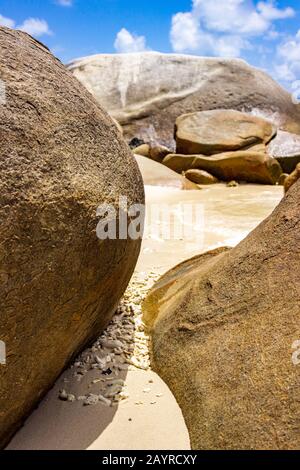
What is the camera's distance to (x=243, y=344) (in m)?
2.02

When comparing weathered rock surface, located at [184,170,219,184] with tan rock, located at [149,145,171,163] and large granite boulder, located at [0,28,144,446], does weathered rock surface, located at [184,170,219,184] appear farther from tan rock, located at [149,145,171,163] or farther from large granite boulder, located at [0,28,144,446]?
large granite boulder, located at [0,28,144,446]

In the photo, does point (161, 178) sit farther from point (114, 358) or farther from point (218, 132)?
point (114, 358)

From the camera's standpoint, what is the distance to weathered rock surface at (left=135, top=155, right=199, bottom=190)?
9664mm

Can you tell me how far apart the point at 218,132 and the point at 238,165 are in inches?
61.0

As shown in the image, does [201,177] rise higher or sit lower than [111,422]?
higher

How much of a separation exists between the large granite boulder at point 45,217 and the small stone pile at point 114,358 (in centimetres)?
19

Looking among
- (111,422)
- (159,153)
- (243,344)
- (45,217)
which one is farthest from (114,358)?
(159,153)

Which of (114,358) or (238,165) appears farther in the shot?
(238,165)

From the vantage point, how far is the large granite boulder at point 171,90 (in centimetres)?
1592

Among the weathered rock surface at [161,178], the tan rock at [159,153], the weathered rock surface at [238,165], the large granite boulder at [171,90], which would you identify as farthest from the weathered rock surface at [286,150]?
the weathered rock surface at [161,178]

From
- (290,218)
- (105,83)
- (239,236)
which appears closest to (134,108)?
(105,83)

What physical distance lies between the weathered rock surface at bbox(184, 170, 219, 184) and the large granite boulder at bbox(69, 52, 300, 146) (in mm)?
4859

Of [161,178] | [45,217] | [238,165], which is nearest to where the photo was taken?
[45,217]
